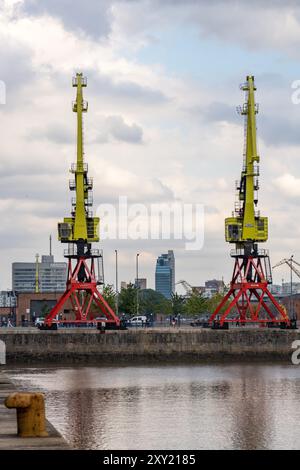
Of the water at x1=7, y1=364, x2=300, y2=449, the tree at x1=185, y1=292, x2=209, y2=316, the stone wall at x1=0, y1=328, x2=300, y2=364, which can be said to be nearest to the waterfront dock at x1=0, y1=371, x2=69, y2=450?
the water at x1=7, y1=364, x2=300, y2=449

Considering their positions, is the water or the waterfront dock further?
the water

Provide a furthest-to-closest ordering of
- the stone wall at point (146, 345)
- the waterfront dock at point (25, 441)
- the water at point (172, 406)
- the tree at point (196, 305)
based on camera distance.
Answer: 1. the tree at point (196, 305)
2. the stone wall at point (146, 345)
3. the water at point (172, 406)
4. the waterfront dock at point (25, 441)

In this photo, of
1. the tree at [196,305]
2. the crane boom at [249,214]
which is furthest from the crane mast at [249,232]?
the tree at [196,305]

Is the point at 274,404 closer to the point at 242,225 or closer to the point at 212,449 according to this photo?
the point at 212,449

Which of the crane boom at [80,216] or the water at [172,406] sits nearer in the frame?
the water at [172,406]

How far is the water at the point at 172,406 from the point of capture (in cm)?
3425

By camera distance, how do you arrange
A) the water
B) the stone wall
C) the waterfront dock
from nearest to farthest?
the waterfront dock
the water
the stone wall

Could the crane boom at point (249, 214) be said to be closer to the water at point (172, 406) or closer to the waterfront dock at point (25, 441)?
the water at point (172, 406)

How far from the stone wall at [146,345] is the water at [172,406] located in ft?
21.8

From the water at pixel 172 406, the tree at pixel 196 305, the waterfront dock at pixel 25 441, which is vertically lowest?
the water at pixel 172 406

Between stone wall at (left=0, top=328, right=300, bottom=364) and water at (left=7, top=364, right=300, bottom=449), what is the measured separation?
663cm

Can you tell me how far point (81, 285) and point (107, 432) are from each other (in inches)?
2055

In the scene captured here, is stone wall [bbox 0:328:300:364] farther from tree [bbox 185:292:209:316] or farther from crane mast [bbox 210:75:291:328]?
tree [bbox 185:292:209:316]

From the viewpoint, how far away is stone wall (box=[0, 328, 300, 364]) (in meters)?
76.1
